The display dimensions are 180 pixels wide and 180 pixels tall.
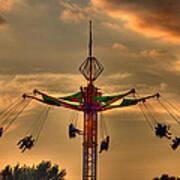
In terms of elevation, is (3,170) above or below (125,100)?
above

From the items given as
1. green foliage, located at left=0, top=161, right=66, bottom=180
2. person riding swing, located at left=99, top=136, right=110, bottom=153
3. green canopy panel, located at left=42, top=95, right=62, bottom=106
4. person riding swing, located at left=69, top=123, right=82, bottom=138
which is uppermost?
green foliage, located at left=0, top=161, right=66, bottom=180

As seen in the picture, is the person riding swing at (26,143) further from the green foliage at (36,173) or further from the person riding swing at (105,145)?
the green foliage at (36,173)

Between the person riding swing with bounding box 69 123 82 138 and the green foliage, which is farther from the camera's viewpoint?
the green foliage

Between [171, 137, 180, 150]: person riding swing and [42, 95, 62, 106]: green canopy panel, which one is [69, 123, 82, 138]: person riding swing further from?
[171, 137, 180, 150]: person riding swing

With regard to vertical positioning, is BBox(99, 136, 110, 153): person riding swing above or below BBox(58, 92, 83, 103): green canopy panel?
below

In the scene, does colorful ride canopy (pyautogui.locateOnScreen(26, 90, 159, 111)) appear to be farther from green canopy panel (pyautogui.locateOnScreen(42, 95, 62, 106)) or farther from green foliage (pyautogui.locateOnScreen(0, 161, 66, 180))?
green foliage (pyautogui.locateOnScreen(0, 161, 66, 180))

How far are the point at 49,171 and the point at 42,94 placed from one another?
53.8m

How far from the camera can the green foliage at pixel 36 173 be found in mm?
115625

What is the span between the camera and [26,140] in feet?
208

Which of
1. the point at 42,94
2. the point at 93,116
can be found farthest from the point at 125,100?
the point at 42,94

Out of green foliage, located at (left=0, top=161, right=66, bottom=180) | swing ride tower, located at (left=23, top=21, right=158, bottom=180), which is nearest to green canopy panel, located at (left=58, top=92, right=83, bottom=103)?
swing ride tower, located at (left=23, top=21, right=158, bottom=180)

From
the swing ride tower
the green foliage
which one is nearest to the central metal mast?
the swing ride tower

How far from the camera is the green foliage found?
379 ft

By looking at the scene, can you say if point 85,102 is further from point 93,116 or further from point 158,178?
point 158,178
